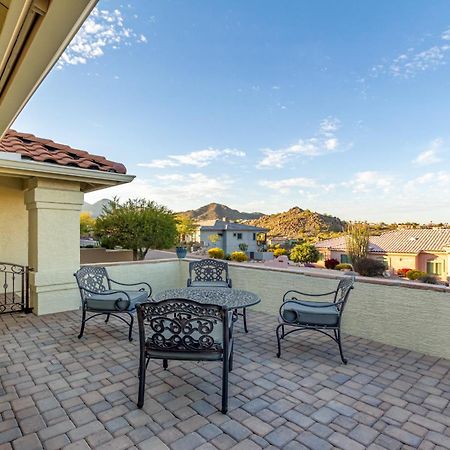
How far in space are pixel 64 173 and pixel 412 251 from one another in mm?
26746

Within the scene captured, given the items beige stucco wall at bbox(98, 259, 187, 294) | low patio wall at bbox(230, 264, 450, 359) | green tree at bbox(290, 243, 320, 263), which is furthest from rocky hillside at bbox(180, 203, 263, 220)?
low patio wall at bbox(230, 264, 450, 359)

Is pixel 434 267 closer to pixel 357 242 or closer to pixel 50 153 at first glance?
pixel 357 242

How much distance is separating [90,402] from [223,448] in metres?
1.23

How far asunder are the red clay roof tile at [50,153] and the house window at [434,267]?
1056 inches

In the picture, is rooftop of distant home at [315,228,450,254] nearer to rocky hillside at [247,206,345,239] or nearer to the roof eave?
rocky hillside at [247,206,345,239]

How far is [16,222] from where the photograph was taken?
21.6 feet

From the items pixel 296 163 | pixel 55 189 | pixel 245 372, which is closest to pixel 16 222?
pixel 55 189

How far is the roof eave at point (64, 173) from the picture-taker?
14.9 ft

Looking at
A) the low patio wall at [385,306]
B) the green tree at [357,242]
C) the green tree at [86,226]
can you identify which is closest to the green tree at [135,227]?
the green tree at [86,226]

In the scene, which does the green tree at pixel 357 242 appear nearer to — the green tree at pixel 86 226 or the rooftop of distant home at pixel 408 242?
the rooftop of distant home at pixel 408 242

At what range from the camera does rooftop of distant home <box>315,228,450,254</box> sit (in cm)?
2477

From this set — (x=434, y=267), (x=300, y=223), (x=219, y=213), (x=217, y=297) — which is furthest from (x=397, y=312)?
(x=219, y=213)

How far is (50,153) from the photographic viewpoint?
5.14 metres

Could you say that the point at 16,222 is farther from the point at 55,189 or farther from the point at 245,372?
the point at 245,372
